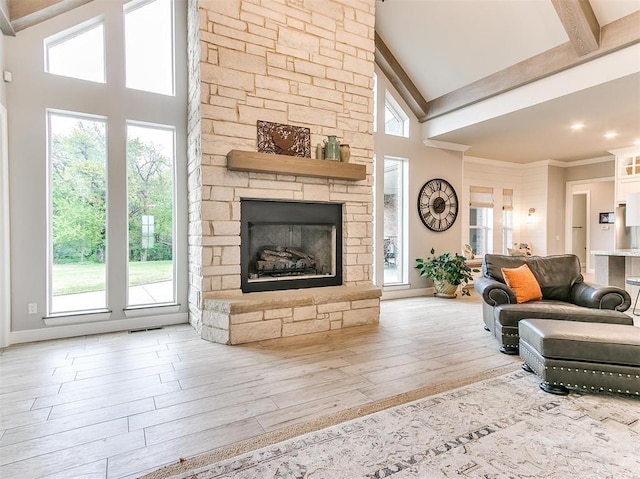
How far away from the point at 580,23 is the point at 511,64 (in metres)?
1.06

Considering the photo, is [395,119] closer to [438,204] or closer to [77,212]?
[438,204]

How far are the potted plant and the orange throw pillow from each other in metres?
2.17

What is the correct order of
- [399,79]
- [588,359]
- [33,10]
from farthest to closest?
1. [399,79]
2. [33,10]
3. [588,359]

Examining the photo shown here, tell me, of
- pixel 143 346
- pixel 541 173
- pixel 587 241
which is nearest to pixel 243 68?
pixel 143 346

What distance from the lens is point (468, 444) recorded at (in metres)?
1.88

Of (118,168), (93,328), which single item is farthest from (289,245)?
(93,328)

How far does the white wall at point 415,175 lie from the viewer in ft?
19.6

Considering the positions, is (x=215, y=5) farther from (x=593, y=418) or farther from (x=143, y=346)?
(x=593, y=418)

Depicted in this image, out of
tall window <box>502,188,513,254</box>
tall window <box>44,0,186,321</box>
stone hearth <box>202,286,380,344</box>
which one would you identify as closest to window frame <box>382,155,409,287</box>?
stone hearth <box>202,286,380,344</box>

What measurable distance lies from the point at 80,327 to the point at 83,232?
1076 mm

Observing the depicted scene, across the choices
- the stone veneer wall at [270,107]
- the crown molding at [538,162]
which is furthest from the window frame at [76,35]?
the crown molding at [538,162]

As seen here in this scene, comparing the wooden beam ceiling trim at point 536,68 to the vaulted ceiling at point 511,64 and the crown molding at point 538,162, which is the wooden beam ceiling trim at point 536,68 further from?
the crown molding at point 538,162

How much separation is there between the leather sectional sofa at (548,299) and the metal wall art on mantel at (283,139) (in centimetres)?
259

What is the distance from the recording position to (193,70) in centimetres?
401
